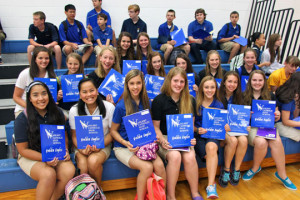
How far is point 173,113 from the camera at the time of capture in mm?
2018

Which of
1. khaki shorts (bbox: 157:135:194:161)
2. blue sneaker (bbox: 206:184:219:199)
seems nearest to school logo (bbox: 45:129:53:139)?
khaki shorts (bbox: 157:135:194:161)

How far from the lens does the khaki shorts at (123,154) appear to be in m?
1.84

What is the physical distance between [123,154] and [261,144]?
1.40 metres

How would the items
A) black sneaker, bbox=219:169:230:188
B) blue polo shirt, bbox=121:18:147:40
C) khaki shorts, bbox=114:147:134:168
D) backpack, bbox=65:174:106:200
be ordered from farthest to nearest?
blue polo shirt, bbox=121:18:147:40 < black sneaker, bbox=219:169:230:188 < khaki shorts, bbox=114:147:134:168 < backpack, bbox=65:174:106:200

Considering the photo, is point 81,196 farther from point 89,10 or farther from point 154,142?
point 89,10

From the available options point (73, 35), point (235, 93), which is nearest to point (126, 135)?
point (235, 93)

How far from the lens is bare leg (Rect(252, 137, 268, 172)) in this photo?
2193mm

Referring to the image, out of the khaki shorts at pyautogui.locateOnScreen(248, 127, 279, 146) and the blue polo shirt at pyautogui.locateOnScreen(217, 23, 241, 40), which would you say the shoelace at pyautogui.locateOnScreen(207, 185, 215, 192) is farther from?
the blue polo shirt at pyautogui.locateOnScreen(217, 23, 241, 40)

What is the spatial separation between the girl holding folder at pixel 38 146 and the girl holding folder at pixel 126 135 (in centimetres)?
44

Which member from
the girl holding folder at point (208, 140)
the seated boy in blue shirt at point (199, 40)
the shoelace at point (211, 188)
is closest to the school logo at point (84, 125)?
the girl holding folder at point (208, 140)

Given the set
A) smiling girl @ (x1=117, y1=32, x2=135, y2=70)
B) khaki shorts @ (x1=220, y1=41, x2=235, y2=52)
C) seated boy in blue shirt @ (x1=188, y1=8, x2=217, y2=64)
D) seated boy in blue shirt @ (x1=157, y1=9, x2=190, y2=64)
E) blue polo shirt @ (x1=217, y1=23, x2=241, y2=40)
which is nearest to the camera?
smiling girl @ (x1=117, y1=32, x2=135, y2=70)

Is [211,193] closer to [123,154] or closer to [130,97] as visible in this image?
[123,154]

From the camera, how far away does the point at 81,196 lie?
1597mm

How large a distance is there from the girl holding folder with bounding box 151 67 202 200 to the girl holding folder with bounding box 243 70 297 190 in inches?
28.7
